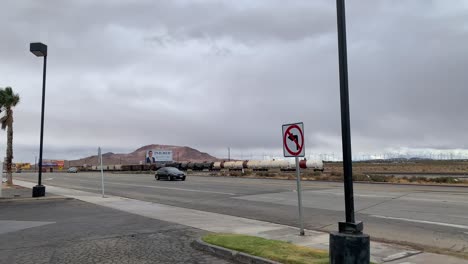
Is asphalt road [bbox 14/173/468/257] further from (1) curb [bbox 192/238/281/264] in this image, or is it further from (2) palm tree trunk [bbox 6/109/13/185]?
(2) palm tree trunk [bbox 6/109/13/185]

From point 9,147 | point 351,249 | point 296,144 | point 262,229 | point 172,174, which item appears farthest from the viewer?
point 172,174

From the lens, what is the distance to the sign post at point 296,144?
32.4 ft

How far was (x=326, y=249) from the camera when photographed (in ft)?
27.0

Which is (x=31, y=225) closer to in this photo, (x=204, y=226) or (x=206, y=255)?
(x=204, y=226)

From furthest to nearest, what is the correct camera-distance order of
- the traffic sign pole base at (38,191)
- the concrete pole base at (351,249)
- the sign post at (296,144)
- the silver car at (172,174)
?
1. the silver car at (172,174)
2. the traffic sign pole base at (38,191)
3. the sign post at (296,144)
4. the concrete pole base at (351,249)

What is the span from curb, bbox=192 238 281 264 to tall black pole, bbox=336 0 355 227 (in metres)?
1.75

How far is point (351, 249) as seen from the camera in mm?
5875

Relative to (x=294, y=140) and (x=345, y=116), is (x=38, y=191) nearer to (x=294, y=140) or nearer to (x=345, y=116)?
(x=294, y=140)

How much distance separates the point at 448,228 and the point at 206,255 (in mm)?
6645

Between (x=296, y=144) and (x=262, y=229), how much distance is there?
2.56 meters

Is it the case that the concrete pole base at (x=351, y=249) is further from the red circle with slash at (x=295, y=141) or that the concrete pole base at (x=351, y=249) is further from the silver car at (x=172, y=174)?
the silver car at (x=172, y=174)

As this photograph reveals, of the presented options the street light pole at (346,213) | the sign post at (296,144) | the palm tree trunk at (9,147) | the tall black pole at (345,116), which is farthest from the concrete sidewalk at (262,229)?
the palm tree trunk at (9,147)

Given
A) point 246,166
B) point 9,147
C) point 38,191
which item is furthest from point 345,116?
point 246,166

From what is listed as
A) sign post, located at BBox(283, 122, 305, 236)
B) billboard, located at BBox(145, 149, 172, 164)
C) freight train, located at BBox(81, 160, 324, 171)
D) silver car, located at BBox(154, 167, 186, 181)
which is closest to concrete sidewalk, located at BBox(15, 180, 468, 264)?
sign post, located at BBox(283, 122, 305, 236)
